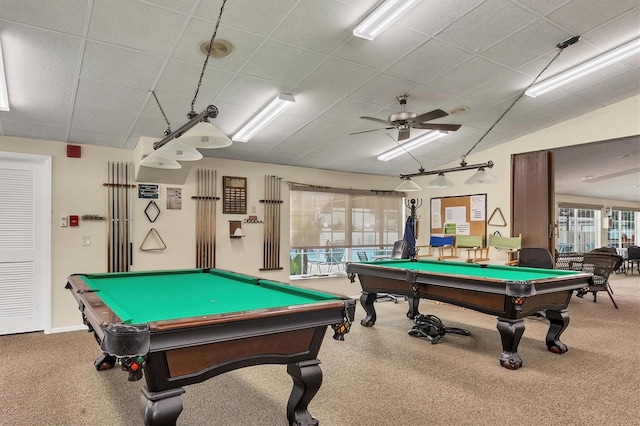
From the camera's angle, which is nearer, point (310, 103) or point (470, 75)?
point (470, 75)

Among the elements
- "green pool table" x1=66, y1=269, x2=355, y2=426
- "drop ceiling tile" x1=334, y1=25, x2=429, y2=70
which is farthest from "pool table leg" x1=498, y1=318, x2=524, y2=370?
"drop ceiling tile" x1=334, y1=25, x2=429, y2=70

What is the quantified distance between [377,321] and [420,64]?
330 centimetres

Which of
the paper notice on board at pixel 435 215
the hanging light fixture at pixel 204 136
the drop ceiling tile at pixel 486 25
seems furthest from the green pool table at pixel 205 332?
the paper notice on board at pixel 435 215

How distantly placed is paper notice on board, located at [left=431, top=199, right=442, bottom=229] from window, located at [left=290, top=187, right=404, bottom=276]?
2.04ft

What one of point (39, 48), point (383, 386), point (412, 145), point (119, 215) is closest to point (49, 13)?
point (39, 48)

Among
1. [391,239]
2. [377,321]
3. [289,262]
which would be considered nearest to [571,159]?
[391,239]

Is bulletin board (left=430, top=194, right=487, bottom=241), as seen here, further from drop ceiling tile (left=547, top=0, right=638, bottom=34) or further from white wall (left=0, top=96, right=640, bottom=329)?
drop ceiling tile (left=547, top=0, right=638, bottom=34)

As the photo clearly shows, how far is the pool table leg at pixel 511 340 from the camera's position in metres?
3.42

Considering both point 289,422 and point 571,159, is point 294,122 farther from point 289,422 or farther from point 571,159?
point 571,159

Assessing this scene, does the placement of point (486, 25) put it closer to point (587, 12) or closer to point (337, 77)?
point (587, 12)

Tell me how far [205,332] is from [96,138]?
397 centimetres

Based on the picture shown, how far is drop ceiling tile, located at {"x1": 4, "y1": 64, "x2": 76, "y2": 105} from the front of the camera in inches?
127

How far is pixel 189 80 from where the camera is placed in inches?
141

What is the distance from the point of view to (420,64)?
3697mm
